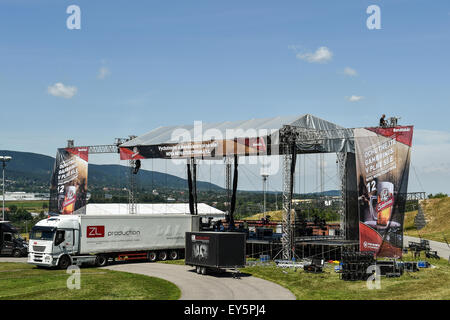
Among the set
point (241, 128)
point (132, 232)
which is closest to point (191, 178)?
point (241, 128)

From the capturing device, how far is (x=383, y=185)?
32406 mm

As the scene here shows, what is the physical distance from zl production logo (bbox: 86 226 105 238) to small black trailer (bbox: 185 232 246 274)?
280 inches

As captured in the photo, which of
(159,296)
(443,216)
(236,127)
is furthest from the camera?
(443,216)

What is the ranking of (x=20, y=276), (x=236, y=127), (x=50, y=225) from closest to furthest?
1. (x=20, y=276)
2. (x=50, y=225)
3. (x=236, y=127)

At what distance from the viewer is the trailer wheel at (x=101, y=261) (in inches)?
1342

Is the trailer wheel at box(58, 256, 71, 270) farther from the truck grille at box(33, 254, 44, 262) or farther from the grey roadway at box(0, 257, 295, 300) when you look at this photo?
the grey roadway at box(0, 257, 295, 300)

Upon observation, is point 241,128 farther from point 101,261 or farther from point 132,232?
point 101,261

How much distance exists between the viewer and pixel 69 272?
31.0m

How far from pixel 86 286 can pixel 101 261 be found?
879 cm

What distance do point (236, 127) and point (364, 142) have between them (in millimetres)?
12925

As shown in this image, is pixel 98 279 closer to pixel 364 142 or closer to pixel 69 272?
pixel 69 272
